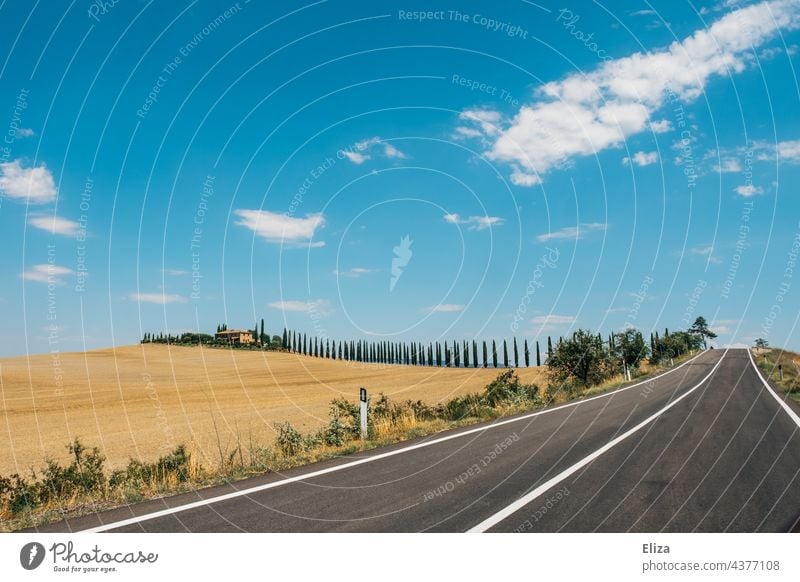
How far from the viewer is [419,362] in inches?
5295

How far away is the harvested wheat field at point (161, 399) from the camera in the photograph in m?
22.1

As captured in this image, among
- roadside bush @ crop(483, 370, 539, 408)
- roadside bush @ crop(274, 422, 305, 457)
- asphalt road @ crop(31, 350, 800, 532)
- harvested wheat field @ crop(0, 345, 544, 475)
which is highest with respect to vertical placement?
asphalt road @ crop(31, 350, 800, 532)

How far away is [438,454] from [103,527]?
5.16m

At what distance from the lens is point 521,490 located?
6.20 m

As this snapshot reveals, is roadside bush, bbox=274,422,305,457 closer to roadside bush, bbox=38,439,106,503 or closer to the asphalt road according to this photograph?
the asphalt road

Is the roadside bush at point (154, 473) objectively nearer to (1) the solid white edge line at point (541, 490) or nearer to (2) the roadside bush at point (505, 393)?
(1) the solid white edge line at point (541, 490)

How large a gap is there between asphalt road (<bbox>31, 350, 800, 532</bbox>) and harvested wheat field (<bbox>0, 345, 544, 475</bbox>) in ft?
11.4

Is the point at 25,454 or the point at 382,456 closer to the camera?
the point at 382,456

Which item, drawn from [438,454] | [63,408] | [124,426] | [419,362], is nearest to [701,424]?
[438,454]

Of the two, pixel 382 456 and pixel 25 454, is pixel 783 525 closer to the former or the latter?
pixel 382 456

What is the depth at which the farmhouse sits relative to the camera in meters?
131

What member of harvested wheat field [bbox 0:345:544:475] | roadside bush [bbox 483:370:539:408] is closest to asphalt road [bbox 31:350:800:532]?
harvested wheat field [bbox 0:345:544:475]

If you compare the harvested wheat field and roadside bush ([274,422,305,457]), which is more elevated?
roadside bush ([274,422,305,457])

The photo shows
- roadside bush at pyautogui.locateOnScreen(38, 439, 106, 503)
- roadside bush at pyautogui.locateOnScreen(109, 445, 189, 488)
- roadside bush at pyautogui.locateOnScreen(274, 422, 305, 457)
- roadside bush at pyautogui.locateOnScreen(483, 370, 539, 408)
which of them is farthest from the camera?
roadside bush at pyautogui.locateOnScreen(483, 370, 539, 408)
